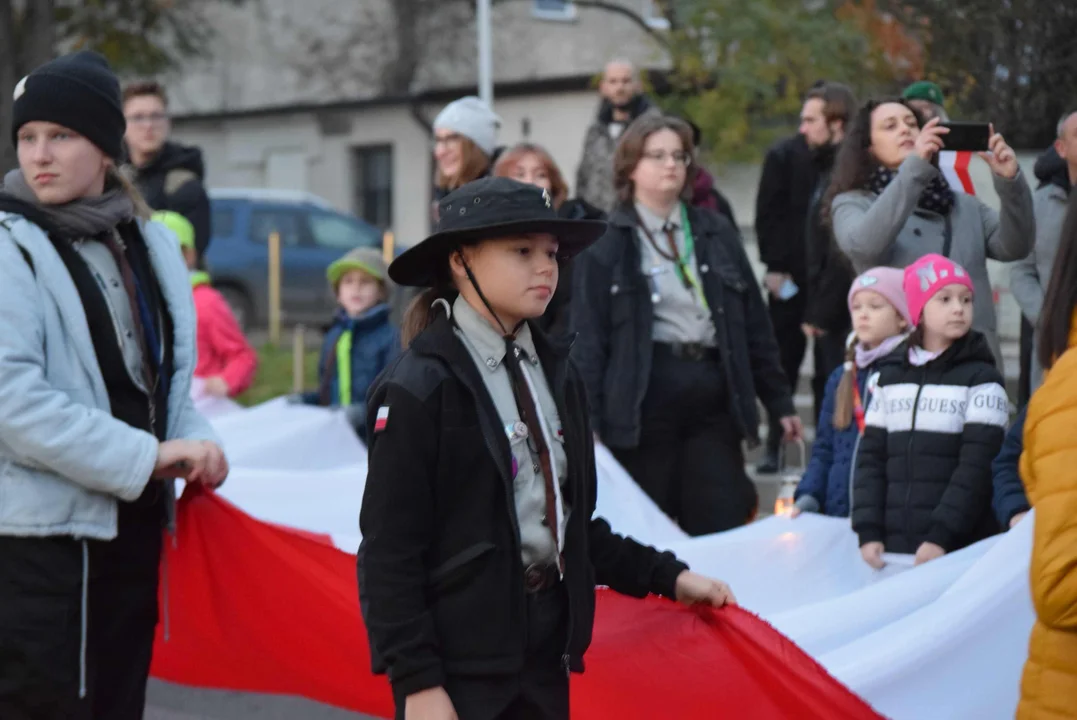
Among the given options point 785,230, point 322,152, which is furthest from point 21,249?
point 322,152

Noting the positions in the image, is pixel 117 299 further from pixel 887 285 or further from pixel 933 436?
pixel 887 285

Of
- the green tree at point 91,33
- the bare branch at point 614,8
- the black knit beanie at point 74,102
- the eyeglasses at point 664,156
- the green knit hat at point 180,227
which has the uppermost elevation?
the bare branch at point 614,8

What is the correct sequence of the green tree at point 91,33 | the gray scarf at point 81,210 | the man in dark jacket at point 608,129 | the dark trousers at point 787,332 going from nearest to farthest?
the gray scarf at point 81,210 → the dark trousers at point 787,332 → the man in dark jacket at point 608,129 → the green tree at point 91,33

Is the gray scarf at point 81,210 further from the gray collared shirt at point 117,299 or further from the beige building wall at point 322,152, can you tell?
the beige building wall at point 322,152

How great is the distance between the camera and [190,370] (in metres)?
4.57

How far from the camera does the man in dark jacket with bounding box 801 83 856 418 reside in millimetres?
7773

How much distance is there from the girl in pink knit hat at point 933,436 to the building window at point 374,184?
86.4 ft

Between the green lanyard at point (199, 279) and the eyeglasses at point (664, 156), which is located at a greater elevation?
the eyeglasses at point (664, 156)

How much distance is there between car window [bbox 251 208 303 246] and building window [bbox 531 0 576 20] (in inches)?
306

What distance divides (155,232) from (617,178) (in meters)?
2.41

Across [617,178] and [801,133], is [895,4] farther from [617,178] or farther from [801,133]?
[617,178]

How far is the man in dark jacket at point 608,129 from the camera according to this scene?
393 inches

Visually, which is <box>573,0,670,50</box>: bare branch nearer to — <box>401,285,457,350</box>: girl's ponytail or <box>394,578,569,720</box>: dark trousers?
<box>401,285,457,350</box>: girl's ponytail

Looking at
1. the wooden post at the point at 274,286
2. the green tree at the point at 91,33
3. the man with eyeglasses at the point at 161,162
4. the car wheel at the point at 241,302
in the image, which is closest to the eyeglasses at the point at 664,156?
the man with eyeglasses at the point at 161,162
